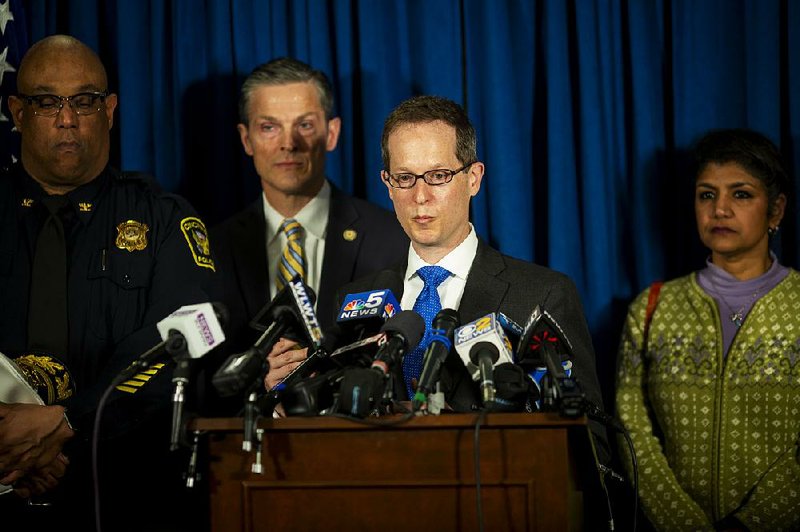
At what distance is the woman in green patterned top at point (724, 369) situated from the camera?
3.25m

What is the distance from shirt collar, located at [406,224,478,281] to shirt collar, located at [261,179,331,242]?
858 mm

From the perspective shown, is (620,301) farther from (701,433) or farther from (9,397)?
(9,397)

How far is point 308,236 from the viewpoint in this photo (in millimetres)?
3828

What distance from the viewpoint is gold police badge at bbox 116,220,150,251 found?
317 centimetres

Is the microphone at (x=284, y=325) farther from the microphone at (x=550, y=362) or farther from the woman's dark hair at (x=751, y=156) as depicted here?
the woman's dark hair at (x=751, y=156)

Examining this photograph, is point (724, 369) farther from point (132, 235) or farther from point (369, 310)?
point (132, 235)

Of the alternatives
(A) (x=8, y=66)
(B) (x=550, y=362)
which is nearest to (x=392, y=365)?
(B) (x=550, y=362)

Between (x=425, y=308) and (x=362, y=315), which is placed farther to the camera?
(x=425, y=308)

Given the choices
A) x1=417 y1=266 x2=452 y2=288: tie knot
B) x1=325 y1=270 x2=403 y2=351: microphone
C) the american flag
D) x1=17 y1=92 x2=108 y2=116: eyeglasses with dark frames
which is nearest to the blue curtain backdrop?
the american flag

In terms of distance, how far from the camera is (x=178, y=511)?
3.02 meters

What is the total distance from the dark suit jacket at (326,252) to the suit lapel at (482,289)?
2.28 feet

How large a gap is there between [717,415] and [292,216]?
1.70 meters

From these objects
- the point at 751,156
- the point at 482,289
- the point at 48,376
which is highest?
the point at 751,156

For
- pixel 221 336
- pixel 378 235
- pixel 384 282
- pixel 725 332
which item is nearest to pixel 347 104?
pixel 378 235
